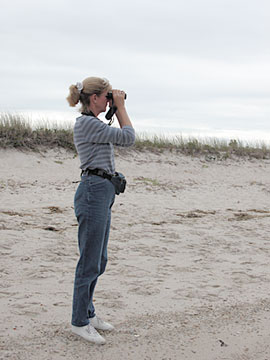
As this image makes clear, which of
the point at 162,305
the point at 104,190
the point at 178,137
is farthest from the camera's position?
the point at 178,137

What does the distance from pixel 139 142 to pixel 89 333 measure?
495 inches

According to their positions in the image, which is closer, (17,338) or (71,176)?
(17,338)

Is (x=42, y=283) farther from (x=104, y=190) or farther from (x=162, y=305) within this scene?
(x=104, y=190)

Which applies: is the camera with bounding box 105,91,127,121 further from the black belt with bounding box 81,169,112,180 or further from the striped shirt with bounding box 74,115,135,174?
the black belt with bounding box 81,169,112,180

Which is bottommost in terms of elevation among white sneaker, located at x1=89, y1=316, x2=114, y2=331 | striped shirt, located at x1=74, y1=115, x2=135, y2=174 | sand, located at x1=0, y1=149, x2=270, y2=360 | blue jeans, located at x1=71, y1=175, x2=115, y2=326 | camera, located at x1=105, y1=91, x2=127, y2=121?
sand, located at x1=0, y1=149, x2=270, y2=360

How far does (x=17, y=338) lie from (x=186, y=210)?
21.7 ft

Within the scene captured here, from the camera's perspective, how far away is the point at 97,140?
363 cm

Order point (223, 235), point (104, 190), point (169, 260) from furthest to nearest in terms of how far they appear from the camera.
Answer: point (223, 235)
point (169, 260)
point (104, 190)

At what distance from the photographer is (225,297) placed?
207 inches

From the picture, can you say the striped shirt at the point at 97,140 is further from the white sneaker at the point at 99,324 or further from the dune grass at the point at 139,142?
the dune grass at the point at 139,142

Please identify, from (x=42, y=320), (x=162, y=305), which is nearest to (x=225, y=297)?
(x=162, y=305)

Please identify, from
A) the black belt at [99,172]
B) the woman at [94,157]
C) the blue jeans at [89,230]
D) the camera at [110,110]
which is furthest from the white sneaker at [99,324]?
the camera at [110,110]

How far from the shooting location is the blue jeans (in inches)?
145

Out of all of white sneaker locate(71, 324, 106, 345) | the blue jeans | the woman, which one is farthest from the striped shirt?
white sneaker locate(71, 324, 106, 345)
